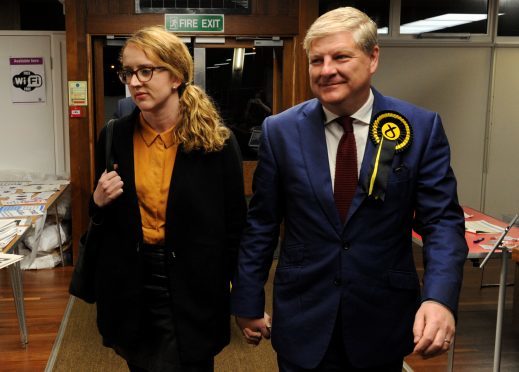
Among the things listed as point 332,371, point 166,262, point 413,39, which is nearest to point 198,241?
point 166,262

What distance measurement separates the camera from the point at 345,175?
1.59 metres

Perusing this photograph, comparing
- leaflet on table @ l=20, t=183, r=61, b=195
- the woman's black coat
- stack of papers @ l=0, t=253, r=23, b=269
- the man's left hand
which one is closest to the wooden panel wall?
A: leaflet on table @ l=20, t=183, r=61, b=195

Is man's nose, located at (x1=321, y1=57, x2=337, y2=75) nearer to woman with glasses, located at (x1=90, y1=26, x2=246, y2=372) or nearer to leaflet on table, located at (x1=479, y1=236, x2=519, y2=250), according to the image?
woman with glasses, located at (x1=90, y1=26, x2=246, y2=372)

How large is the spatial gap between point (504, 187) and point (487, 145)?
507 mm

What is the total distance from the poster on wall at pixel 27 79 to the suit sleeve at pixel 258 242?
463cm

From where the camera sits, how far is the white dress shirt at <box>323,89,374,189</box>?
5.30 ft

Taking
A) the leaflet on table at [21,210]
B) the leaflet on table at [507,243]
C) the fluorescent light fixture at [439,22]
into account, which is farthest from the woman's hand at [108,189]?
the fluorescent light fixture at [439,22]

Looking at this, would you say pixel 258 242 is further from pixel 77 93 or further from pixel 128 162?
pixel 77 93

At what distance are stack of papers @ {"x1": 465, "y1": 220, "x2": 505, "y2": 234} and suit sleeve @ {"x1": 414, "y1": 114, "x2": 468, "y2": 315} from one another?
2.08 metres

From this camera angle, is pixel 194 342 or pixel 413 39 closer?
pixel 194 342

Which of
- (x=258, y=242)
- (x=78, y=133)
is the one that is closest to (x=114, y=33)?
(x=78, y=133)

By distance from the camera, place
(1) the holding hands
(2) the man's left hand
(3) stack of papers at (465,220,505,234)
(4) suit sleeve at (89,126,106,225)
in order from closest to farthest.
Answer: (2) the man's left hand, (1) the holding hands, (4) suit sleeve at (89,126,106,225), (3) stack of papers at (465,220,505,234)

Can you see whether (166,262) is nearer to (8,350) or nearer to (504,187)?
(8,350)

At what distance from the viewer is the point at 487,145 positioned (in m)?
6.57
